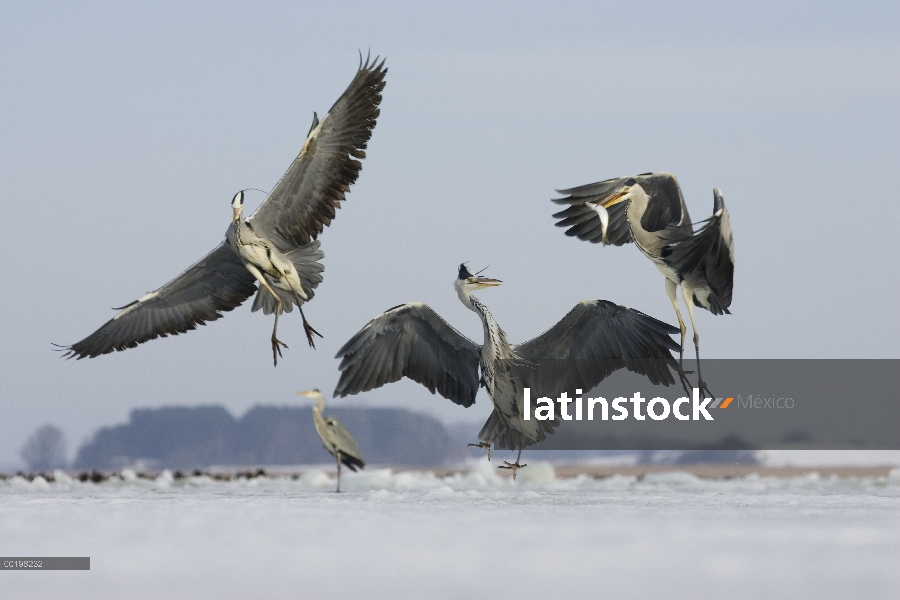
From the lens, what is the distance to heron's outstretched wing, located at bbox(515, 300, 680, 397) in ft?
35.1

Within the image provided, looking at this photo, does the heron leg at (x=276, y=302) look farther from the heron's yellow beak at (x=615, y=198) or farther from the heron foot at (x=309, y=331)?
the heron's yellow beak at (x=615, y=198)

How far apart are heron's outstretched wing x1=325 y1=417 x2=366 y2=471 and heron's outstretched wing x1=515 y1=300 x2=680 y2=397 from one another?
265 centimetres

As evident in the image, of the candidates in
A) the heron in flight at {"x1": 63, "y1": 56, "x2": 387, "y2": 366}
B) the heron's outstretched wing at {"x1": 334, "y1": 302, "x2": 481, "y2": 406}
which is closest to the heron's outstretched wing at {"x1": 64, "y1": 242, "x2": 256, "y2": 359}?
the heron in flight at {"x1": 63, "y1": 56, "x2": 387, "y2": 366}

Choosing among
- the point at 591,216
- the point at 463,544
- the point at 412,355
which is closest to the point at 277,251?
the point at 412,355

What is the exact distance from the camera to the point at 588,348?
36.0 feet

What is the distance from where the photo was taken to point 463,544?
7.99m

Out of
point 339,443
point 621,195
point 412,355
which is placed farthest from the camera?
point 339,443

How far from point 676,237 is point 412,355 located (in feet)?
8.63

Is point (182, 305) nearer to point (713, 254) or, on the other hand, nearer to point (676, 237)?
point (676, 237)

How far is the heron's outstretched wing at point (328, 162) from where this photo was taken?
11.4 metres

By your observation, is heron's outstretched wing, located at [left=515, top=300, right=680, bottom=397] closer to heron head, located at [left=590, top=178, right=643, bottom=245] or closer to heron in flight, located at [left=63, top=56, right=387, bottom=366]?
heron head, located at [left=590, top=178, right=643, bottom=245]

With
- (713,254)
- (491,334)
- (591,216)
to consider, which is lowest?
(491,334)

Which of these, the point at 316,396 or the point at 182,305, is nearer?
the point at 182,305

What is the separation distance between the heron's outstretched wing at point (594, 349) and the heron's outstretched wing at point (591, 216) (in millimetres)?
1383
